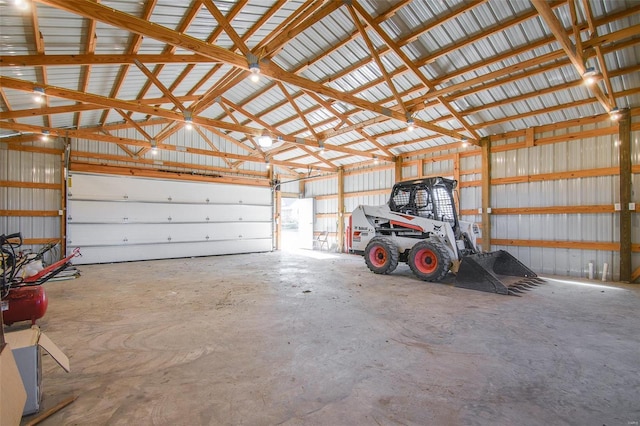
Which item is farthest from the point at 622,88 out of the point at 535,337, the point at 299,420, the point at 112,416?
the point at 112,416

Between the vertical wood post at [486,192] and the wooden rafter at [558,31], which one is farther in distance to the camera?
the vertical wood post at [486,192]

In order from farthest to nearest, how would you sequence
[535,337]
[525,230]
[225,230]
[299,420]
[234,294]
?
[225,230] → [525,230] → [234,294] → [535,337] → [299,420]

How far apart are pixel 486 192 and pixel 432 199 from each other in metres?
3.38

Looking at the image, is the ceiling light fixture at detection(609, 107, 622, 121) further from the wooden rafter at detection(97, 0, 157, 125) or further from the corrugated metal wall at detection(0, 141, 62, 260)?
the corrugated metal wall at detection(0, 141, 62, 260)

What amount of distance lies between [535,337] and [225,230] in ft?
39.9

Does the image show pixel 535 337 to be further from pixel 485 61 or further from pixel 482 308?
pixel 485 61

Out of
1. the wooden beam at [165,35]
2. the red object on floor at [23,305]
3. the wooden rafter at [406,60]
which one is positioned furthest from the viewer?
the wooden rafter at [406,60]

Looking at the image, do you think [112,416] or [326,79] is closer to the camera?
[112,416]

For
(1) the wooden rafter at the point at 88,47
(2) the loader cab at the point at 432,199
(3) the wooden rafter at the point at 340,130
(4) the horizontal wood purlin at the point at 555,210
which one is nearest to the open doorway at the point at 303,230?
(3) the wooden rafter at the point at 340,130

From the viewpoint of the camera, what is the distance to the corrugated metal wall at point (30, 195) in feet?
31.1

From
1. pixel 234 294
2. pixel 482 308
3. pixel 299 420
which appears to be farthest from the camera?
pixel 234 294

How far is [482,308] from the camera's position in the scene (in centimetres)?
504

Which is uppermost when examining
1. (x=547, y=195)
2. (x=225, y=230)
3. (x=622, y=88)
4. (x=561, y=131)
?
(x=622, y=88)

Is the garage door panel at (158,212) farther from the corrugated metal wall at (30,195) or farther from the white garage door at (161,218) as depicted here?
the corrugated metal wall at (30,195)
